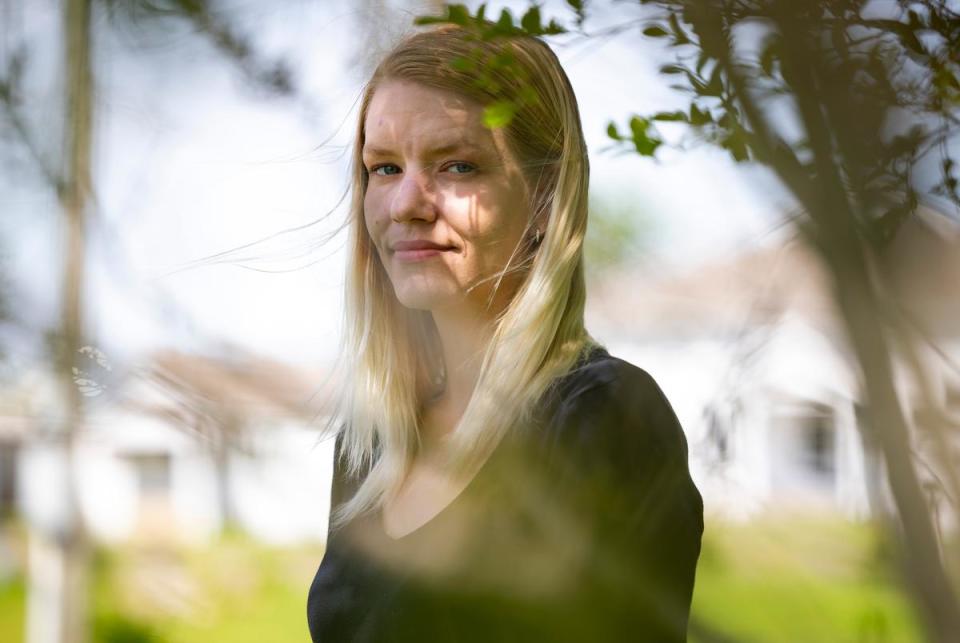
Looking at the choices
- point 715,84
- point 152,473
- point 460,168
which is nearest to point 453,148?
point 460,168

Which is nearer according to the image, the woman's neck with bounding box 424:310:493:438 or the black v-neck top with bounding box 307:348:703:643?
the black v-neck top with bounding box 307:348:703:643

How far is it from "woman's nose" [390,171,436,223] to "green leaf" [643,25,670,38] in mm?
436

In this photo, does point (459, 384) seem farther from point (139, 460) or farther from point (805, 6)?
point (139, 460)

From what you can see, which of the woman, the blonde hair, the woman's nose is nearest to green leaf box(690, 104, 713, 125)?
the woman

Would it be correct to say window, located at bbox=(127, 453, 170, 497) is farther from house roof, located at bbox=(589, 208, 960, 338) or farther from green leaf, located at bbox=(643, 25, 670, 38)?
green leaf, located at bbox=(643, 25, 670, 38)

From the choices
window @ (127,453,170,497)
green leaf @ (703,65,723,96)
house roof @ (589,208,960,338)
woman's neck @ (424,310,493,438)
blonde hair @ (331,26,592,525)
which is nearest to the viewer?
house roof @ (589,208,960,338)

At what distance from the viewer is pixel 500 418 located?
1.15m

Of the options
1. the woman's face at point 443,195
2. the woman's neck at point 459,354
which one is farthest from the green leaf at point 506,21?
the woman's neck at point 459,354

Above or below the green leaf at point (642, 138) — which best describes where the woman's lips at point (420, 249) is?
below

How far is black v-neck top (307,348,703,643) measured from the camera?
0.95m

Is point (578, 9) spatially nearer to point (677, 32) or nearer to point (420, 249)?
point (677, 32)

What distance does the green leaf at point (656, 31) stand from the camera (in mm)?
757

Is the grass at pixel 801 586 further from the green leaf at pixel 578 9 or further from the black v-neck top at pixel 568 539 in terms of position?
the green leaf at pixel 578 9

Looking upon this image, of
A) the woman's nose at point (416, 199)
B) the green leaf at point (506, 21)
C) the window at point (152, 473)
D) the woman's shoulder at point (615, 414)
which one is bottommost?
the window at point (152, 473)
